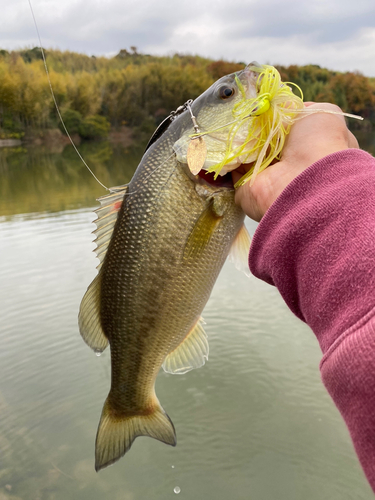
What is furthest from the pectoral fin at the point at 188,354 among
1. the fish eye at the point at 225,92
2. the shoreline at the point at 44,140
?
the shoreline at the point at 44,140

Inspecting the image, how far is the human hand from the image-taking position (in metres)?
1.51

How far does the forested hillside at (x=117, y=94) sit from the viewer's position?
51.8m

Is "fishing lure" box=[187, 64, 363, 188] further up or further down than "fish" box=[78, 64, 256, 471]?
further up

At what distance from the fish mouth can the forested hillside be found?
51.2 m

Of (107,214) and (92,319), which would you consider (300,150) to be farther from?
(92,319)

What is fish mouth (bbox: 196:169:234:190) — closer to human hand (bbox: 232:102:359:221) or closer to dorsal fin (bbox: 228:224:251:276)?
human hand (bbox: 232:102:359:221)

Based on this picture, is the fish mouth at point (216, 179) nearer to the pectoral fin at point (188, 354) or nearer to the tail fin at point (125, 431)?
the pectoral fin at point (188, 354)

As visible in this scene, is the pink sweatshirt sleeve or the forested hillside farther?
the forested hillside

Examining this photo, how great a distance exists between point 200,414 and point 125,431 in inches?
70.3

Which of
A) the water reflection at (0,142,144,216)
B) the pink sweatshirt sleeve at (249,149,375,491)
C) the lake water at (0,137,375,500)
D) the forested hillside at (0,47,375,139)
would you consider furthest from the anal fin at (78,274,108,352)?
the forested hillside at (0,47,375,139)

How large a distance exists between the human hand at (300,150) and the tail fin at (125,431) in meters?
1.22

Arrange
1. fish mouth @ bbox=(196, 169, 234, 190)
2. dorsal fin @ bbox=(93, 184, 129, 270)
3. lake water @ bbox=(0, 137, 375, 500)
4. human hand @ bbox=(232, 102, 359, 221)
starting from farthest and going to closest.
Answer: lake water @ bbox=(0, 137, 375, 500)
dorsal fin @ bbox=(93, 184, 129, 270)
fish mouth @ bbox=(196, 169, 234, 190)
human hand @ bbox=(232, 102, 359, 221)

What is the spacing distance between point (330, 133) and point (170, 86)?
63183 millimetres

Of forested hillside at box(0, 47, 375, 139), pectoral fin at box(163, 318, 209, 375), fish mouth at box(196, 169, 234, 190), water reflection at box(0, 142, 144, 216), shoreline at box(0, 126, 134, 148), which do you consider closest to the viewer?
fish mouth at box(196, 169, 234, 190)
